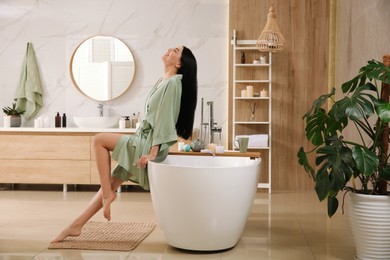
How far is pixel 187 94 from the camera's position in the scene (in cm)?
397

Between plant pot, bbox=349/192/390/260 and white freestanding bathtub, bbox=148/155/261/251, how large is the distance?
0.71 m

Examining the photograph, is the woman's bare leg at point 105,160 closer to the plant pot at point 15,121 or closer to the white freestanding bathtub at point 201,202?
the white freestanding bathtub at point 201,202

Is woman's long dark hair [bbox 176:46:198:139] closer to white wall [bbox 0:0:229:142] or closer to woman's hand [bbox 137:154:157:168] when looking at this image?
woman's hand [bbox 137:154:157:168]

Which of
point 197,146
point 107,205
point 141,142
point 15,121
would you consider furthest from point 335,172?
point 15,121

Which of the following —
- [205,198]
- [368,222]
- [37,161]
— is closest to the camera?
[368,222]

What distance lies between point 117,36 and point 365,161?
14.0 feet

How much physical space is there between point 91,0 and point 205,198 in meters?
4.01

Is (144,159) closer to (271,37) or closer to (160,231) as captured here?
(160,231)

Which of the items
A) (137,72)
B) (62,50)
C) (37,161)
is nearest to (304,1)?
(137,72)

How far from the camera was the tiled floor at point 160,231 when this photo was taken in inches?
141

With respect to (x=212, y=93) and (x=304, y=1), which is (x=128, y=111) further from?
(x=304, y=1)

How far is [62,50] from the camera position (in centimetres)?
678

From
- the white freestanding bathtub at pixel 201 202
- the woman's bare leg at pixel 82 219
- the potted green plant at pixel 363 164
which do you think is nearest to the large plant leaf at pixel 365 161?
the potted green plant at pixel 363 164

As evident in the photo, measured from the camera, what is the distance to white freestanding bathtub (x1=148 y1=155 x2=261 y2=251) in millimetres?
3451
